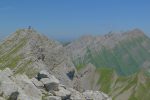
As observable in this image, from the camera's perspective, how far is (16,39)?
6206 inches

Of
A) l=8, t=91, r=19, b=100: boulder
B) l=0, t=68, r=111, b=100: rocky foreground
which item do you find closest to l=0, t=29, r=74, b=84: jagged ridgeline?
l=0, t=68, r=111, b=100: rocky foreground

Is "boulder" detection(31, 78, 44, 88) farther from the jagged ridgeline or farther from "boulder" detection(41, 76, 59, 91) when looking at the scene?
the jagged ridgeline

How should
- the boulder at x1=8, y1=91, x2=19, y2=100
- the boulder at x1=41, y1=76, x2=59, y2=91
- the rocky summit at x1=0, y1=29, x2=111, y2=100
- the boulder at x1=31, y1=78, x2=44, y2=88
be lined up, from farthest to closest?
the boulder at x1=41, y1=76, x2=59, y2=91 → the boulder at x1=31, y1=78, x2=44, y2=88 → the rocky summit at x1=0, y1=29, x2=111, y2=100 → the boulder at x1=8, y1=91, x2=19, y2=100

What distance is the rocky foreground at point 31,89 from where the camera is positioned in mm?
49938

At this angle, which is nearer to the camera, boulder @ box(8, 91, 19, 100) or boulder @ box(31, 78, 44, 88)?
boulder @ box(8, 91, 19, 100)

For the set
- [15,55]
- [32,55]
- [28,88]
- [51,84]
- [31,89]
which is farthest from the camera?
[15,55]

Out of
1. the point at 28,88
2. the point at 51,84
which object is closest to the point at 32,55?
the point at 51,84

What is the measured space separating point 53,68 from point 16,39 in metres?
52.3

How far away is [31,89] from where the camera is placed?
5700 cm

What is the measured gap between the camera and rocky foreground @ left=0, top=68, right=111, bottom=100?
49.9 m

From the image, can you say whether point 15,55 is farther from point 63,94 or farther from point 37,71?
point 63,94

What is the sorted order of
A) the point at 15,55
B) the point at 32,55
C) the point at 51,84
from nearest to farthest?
the point at 51,84 < the point at 32,55 < the point at 15,55

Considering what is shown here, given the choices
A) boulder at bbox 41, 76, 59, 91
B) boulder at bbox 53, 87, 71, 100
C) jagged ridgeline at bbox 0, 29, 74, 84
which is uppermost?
jagged ridgeline at bbox 0, 29, 74, 84

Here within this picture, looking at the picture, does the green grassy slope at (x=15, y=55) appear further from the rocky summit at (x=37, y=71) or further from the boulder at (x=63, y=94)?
the boulder at (x=63, y=94)
